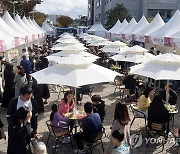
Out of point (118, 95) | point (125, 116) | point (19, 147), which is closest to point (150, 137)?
point (125, 116)

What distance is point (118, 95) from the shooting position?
12688mm

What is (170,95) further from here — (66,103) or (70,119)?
(70,119)

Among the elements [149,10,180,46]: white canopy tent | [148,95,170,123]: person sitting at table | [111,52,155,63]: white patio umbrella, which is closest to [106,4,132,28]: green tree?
[149,10,180,46]: white canopy tent

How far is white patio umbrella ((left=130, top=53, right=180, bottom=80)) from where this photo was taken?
7414 mm

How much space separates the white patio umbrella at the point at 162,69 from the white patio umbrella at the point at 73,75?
117 cm

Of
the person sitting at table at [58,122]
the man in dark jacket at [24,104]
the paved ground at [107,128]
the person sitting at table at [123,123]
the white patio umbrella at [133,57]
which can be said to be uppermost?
the white patio umbrella at [133,57]

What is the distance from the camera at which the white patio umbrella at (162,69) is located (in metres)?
7.41

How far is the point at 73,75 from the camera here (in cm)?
683

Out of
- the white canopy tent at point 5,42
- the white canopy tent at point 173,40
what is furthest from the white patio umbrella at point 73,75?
the white canopy tent at point 173,40

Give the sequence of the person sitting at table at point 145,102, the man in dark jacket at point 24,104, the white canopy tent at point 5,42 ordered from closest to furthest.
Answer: the man in dark jacket at point 24,104 → the person sitting at table at point 145,102 → the white canopy tent at point 5,42

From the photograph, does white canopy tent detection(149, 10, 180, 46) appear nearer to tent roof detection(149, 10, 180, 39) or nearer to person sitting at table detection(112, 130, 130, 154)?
tent roof detection(149, 10, 180, 39)

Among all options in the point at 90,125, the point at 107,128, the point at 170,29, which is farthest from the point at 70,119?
the point at 170,29

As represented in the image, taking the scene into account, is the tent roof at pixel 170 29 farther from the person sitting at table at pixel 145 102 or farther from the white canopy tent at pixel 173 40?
the person sitting at table at pixel 145 102

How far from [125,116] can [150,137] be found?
7.01 feet
